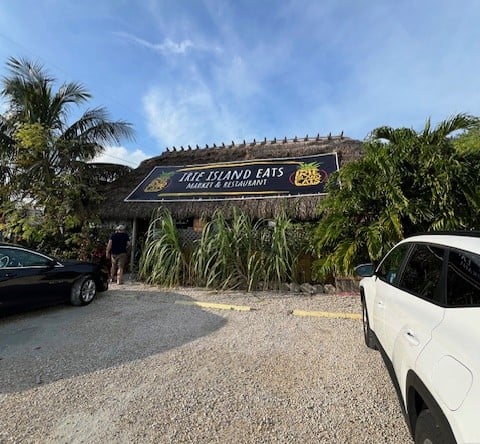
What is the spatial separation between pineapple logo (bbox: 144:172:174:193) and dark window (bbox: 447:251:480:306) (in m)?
10.9

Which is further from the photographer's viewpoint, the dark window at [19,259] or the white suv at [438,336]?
the dark window at [19,259]

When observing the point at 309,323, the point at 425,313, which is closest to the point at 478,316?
the point at 425,313

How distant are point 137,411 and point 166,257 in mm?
5666

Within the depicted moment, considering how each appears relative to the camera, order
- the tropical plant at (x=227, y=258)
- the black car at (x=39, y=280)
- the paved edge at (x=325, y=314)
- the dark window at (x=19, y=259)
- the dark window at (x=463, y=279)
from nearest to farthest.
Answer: the dark window at (x=463, y=279), the black car at (x=39, y=280), the dark window at (x=19, y=259), the paved edge at (x=325, y=314), the tropical plant at (x=227, y=258)

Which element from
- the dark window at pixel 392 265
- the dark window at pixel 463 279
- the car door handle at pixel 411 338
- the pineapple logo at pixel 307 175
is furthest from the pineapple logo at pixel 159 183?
the dark window at pixel 463 279

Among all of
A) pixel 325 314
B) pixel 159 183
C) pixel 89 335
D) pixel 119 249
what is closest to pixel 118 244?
pixel 119 249

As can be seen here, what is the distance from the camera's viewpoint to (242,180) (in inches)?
441

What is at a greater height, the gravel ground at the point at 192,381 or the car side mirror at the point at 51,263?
the car side mirror at the point at 51,263

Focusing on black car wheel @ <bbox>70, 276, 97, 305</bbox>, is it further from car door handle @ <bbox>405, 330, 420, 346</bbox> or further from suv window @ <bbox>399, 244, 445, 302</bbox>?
car door handle @ <bbox>405, 330, 420, 346</bbox>

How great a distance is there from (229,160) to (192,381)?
1068cm

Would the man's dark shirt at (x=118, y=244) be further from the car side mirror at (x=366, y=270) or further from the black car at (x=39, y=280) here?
the car side mirror at (x=366, y=270)

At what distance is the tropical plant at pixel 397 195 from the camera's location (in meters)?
6.12

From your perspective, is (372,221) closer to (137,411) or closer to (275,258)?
(275,258)

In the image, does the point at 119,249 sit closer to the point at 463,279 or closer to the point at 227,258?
the point at 227,258
